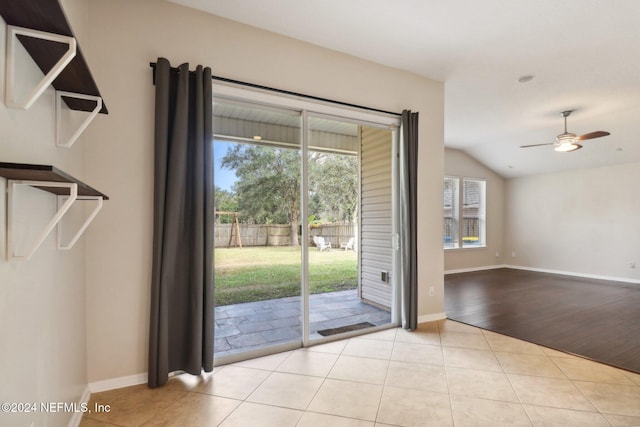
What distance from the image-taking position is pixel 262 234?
298cm

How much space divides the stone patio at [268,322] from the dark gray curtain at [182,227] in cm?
39

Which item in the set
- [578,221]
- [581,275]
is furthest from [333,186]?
[581,275]

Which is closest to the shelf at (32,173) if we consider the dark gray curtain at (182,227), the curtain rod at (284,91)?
the dark gray curtain at (182,227)

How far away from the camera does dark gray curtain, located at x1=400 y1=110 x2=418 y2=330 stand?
345cm

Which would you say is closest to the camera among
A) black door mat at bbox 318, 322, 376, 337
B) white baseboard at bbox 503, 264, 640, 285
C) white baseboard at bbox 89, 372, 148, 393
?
white baseboard at bbox 89, 372, 148, 393

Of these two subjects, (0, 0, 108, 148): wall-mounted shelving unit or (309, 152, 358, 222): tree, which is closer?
(0, 0, 108, 148): wall-mounted shelving unit

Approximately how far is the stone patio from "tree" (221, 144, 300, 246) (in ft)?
2.20

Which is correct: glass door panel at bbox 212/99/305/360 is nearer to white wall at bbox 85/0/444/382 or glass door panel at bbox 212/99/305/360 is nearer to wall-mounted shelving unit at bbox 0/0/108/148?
white wall at bbox 85/0/444/382

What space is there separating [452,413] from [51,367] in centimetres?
219

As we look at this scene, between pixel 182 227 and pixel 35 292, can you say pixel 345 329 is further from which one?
pixel 35 292

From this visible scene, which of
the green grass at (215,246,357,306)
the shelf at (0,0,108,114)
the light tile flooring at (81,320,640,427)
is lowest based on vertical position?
the light tile flooring at (81,320,640,427)

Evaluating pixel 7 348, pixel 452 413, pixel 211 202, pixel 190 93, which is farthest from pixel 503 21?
pixel 7 348

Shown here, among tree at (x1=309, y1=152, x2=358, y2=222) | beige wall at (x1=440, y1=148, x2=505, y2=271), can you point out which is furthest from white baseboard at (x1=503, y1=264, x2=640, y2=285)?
tree at (x1=309, y1=152, x2=358, y2=222)

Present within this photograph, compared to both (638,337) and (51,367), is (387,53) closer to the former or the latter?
(51,367)
